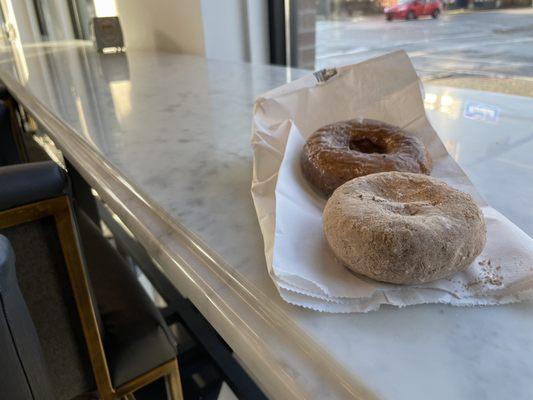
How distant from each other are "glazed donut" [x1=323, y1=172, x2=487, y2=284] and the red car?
1051 millimetres

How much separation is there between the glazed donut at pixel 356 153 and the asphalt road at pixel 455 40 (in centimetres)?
61

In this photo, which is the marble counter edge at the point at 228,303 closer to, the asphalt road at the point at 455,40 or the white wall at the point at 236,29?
the asphalt road at the point at 455,40

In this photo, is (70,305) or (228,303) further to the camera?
(70,305)

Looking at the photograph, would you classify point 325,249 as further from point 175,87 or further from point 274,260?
point 175,87

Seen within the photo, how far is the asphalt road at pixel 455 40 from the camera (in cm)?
109

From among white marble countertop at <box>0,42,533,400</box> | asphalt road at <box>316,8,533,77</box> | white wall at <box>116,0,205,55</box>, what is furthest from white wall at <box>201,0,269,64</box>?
white marble countertop at <box>0,42,533,400</box>

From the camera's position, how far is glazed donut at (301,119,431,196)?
1.57ft

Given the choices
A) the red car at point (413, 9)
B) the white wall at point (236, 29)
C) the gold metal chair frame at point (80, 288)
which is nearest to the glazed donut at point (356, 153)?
the gold metal chair frame at point (80, 288)

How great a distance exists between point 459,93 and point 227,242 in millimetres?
824

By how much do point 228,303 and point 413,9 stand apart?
1.25m

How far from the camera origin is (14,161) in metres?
1.37

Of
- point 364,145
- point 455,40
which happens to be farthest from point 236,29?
point 364,145

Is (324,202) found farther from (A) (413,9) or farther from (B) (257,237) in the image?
(A) (413,9)

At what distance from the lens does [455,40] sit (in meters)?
1.24
